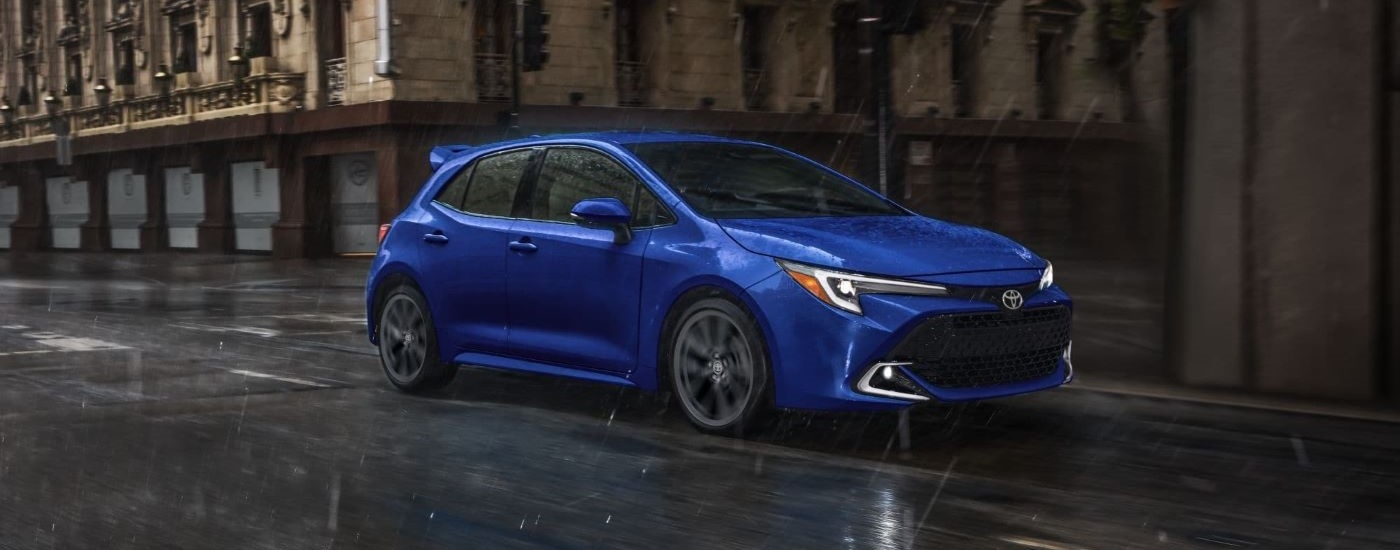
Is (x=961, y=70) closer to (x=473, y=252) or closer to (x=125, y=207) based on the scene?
(x=125, y=207)

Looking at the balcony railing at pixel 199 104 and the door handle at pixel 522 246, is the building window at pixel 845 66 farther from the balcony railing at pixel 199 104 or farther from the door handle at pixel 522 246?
the door handle at pixel 522 246

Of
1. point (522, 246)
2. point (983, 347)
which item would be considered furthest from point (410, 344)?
point (983, 347)

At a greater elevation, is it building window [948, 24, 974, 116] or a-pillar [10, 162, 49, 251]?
building window [948, 24, 974, 116]

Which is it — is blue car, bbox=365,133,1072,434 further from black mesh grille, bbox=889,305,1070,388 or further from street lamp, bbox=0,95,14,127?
street lamp, bbox=0,95,14,127

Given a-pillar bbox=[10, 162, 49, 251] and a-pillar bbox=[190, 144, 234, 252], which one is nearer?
a-pillar bbox=[190, 144, 234, 252]

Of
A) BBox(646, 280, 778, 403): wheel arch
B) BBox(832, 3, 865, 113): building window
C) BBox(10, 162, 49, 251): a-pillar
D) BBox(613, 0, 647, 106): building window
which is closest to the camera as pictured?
BBox(646, 280, 778, 403): wheel arch

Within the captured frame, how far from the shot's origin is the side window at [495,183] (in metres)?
8.19

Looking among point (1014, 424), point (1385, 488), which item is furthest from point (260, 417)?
point (1385, 488)

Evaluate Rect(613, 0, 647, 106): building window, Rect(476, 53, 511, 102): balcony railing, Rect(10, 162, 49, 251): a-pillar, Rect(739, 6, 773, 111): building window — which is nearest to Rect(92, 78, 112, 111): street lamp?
Rect(10, 162, 49, 251): a-pillar

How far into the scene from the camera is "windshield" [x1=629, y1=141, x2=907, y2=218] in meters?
7.28

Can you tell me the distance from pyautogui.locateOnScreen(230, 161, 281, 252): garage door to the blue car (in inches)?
1076

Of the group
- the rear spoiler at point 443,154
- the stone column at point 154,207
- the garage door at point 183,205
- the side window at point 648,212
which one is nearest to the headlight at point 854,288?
the side window at point 648,212

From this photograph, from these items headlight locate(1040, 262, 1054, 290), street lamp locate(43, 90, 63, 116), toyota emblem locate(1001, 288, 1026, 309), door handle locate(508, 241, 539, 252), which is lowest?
toyota emblem locate(1001, 288, 1026, 309)

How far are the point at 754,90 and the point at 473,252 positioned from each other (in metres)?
26.9
